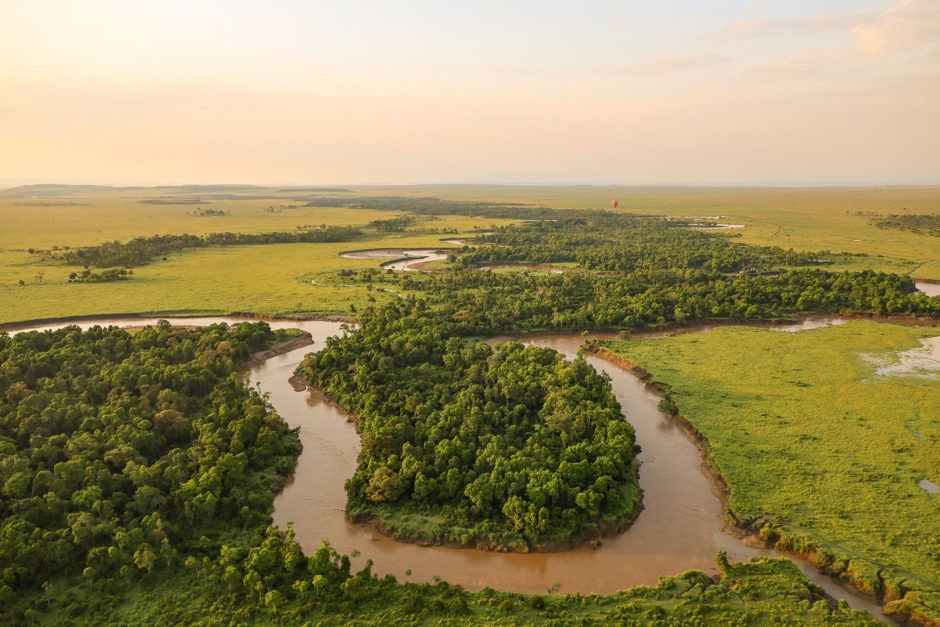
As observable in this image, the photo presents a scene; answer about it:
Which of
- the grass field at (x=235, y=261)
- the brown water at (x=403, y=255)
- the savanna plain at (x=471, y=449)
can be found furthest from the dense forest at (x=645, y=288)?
the grass field at (x=235, y=261)

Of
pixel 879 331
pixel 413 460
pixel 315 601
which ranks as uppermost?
pixel 879 331

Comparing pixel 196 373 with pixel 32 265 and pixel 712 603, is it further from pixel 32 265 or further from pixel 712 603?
pixel 32 265

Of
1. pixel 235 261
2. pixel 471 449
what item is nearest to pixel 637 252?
pixel 235 261

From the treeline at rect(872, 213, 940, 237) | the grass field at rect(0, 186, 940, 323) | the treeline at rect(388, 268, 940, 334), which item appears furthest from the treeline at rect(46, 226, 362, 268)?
the treeline at rect(872, 213, 940, 237)

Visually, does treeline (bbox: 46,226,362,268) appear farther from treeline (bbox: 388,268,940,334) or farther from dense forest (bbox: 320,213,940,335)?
treeline (bbox: 388,268,940,334)

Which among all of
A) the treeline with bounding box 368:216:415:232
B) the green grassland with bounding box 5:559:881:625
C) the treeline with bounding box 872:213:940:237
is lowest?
the green grassland with bounding box 5:559:881:625

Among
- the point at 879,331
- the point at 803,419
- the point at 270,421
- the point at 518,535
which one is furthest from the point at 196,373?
the point at 879,331
